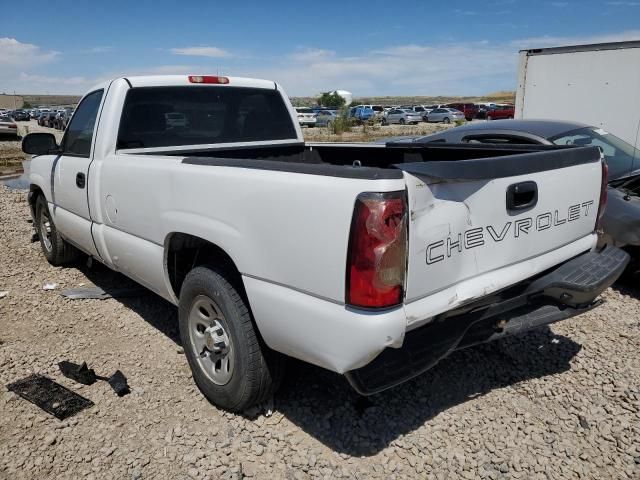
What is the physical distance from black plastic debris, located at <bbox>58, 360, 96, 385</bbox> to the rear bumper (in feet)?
6.74

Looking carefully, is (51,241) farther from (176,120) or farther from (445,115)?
(445,115)

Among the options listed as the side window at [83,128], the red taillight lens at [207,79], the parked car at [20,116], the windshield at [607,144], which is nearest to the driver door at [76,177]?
the side window at [83,128]

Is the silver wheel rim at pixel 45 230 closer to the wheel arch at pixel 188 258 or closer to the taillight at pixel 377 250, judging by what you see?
the wheel arch at pixel 188 258

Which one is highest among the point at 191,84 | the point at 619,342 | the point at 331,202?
the point at 191,84

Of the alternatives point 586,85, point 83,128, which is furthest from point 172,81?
point 586,85

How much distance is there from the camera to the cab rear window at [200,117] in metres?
4.11

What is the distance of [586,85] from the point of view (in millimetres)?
9008

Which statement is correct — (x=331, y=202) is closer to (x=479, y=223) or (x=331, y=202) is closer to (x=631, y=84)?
(x=479, y=223)

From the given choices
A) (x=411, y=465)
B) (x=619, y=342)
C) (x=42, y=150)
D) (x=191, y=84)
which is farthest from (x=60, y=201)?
(x=619, y=342)

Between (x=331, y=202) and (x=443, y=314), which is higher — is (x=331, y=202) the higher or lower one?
the higher one

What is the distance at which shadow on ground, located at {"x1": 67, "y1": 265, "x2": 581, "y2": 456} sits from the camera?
2930mm

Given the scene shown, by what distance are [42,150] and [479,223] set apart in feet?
13.8

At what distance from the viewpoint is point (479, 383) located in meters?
3.39

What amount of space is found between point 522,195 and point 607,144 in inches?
156
